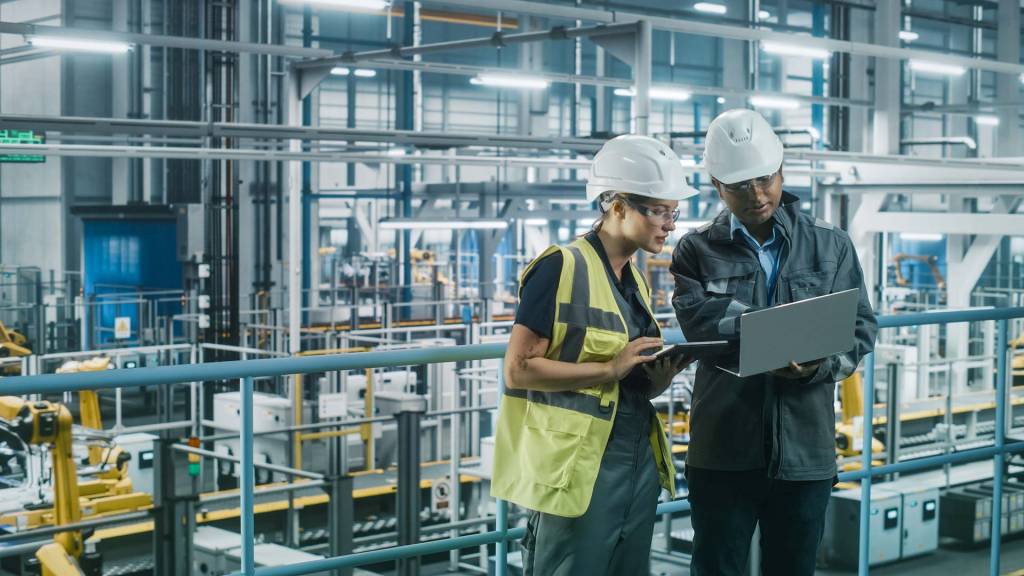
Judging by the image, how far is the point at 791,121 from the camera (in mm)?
33906

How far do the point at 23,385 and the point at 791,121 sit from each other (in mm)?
33671

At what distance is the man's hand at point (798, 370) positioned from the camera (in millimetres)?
2398

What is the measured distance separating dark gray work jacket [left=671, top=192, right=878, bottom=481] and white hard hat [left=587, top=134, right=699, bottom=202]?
273 millimetres

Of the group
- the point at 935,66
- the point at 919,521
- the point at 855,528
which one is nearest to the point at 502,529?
the point at 855,528

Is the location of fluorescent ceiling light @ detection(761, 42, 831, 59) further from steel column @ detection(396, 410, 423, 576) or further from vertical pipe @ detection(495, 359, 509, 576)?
vertical pipe @ detection(495, 359, 509, 576)

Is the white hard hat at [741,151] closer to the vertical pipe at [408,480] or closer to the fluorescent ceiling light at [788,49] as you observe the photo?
the vertical pipe at [408,480]

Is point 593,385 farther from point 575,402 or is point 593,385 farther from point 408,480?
point 408,480

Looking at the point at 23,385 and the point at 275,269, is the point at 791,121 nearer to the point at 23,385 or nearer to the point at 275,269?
the point at 275,269

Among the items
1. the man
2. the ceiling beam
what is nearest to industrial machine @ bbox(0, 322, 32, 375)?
the ceiling beam

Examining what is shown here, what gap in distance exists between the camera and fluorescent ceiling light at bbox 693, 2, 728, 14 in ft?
82.3

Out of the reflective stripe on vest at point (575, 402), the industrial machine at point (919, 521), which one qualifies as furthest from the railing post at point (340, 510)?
the industrial machine at point (919, 521)

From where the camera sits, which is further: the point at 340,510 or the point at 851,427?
the point at 851,427

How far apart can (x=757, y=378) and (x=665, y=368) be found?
387mm

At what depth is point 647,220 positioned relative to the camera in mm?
2287
